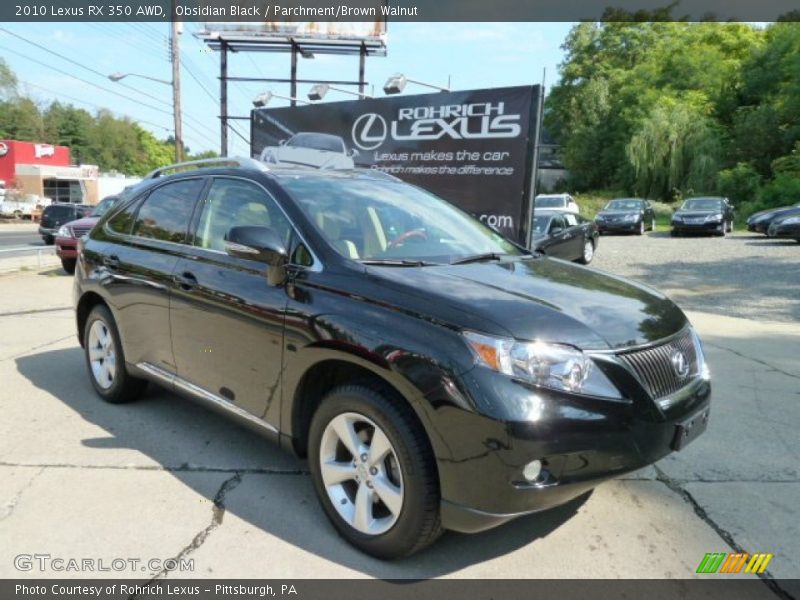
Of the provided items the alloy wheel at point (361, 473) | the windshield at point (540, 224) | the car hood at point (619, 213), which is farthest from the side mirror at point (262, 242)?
the car hood at point (619, 213)

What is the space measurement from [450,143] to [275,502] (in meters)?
6.28

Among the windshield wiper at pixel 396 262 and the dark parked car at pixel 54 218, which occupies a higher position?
the windshield wiper at pixel 396 262

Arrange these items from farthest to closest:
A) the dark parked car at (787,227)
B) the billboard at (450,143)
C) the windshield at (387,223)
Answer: the dark parked car at (787,227)
the billboard at (450,143)
the windshield at (387,223)

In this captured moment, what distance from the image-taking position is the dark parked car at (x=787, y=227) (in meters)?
19.1

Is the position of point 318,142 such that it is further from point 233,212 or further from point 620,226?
point 620,226

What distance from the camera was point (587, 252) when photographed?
15.9 metres

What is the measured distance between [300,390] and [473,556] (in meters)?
1.13

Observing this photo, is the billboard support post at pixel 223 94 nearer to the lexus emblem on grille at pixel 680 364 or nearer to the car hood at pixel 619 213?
the car hood at pixel 619 213

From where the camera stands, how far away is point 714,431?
14.3 ft

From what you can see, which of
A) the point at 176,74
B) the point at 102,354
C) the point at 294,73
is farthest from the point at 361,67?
the point at 102,354

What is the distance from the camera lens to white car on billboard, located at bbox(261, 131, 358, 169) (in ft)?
34.2

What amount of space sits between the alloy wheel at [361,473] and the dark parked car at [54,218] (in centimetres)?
2324

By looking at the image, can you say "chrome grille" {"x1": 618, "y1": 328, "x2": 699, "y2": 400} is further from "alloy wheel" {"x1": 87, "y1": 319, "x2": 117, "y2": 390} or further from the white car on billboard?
the white car on billboard

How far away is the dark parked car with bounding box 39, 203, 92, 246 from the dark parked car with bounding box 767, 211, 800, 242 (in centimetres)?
2428
